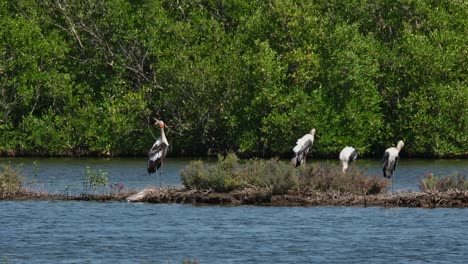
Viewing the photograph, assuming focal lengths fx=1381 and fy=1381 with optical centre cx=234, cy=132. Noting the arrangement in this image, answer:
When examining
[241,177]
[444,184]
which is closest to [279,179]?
[241,177]

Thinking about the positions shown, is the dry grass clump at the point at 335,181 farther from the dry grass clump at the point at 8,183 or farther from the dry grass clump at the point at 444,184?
the dry grass clump at the point at 8,183

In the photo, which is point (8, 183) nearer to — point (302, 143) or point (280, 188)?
point (280, 188)

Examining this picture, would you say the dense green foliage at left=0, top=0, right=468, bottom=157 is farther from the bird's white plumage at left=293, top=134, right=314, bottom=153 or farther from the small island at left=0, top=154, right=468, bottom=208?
the small island at left=0, top=154, right=468, bottom=208

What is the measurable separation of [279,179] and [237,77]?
96.0 feet

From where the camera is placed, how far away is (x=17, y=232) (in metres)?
32.1

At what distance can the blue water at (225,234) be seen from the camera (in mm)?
28109

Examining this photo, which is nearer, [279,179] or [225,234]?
[225,234]

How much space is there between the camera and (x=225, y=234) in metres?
31.5

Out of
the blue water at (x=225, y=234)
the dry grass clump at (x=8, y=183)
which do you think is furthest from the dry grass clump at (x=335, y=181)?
the dry grass clump at (x=8, y=183)

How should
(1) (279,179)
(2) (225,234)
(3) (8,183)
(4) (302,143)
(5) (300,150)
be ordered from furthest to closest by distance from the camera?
1. (4) (302,143)
2. (5) (300,150)
3. (3) (8,183)
4. (1) (279,179)
5. (2) (225,234)

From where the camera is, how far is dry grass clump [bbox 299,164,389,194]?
34938mm

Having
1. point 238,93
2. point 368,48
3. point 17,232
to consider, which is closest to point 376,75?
point 368,48

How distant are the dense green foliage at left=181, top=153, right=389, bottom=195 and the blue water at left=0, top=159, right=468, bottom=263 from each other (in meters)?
0.58

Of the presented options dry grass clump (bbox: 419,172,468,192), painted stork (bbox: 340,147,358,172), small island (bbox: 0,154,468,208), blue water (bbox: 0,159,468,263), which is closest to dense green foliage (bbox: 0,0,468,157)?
painted stork (bbox: 340,147,358,172)
